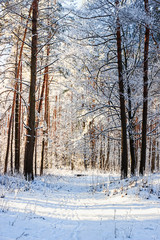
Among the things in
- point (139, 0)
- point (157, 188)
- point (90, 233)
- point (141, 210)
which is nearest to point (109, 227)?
point (90, 233)

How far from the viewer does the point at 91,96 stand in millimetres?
11922

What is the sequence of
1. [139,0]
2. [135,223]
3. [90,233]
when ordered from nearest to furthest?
[90,233]
[135,223]
[139,0]

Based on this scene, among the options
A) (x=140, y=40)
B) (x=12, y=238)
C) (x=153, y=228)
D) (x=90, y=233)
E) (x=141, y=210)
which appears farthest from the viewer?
(x=140, y=40)

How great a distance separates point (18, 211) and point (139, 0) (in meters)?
10.8

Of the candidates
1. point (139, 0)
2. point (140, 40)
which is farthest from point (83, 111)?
point (139, 0)

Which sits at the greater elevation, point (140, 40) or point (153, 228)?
point (140, 40)

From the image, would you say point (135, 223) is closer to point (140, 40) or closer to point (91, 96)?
point (91, 96)

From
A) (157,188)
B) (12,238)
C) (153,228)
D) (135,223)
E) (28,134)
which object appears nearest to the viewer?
(12,238)

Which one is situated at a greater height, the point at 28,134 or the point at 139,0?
the point at 139,0

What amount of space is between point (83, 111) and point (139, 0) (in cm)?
632

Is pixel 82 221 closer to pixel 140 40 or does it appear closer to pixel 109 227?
pixel 109 227

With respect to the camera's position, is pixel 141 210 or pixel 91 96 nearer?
pixel 141 210

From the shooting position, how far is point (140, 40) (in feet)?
38.1

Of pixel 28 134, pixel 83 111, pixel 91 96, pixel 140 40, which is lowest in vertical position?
pixel 28 134
